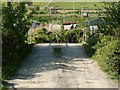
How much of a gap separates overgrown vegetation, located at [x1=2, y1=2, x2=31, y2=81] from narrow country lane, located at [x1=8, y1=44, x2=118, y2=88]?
1.25 feet

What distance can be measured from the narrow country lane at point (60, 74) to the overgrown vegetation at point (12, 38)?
381 millimetres

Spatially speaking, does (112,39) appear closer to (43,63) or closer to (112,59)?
(112,59)

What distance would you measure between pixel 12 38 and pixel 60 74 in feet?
11.8

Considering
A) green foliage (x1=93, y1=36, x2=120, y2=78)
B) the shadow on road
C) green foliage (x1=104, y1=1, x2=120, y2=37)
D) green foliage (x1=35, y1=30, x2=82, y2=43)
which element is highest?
green foliage (x1=104, y1=1, x2=120, y2=37)

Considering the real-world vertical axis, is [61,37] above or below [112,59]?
below

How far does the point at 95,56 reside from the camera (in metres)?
15.4

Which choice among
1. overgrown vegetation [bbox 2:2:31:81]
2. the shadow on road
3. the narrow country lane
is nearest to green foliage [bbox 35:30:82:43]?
the shadow on road

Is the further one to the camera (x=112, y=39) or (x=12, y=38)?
(x=12, y=38)

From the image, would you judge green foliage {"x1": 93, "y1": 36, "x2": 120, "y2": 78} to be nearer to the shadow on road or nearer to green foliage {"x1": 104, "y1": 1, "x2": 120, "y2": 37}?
green foliage {"x1": 104, "y1": 1, "x2": 120, "y2": 37}

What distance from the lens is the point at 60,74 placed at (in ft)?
39.4

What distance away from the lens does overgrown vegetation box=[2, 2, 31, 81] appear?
1355 centimetres

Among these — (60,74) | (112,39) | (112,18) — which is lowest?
(60,74)

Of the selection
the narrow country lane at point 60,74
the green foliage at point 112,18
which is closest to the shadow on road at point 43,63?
the narrow country lane at point 60,74

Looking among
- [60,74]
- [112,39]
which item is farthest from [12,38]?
[112,39]
